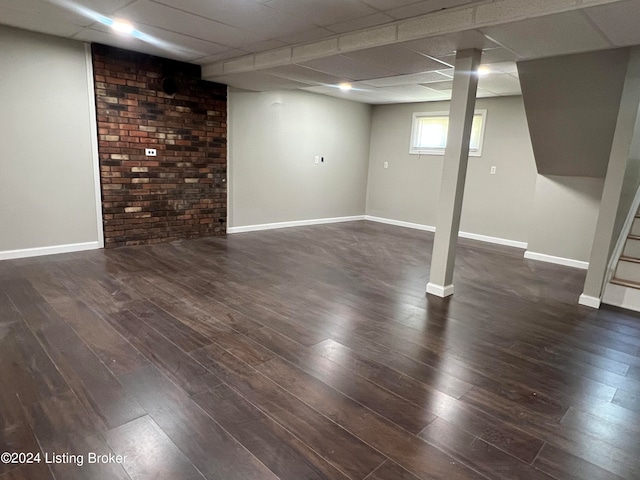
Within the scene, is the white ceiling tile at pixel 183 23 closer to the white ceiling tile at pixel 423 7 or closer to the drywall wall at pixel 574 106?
the white ceiling tile at pixel 423 7

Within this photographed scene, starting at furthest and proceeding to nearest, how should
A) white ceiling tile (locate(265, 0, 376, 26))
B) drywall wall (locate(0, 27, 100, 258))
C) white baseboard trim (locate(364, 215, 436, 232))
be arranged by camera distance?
white baseboard trim (locate(364, 215, 436, 232))
drywall wall (locate(0, 27, 100, 258))
white ceiling tile (locate(265, 0, 376, 26))

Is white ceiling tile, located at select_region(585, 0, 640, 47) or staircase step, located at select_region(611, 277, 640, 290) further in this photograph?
staircase step, located at select_region(611, 277, 640, 290)

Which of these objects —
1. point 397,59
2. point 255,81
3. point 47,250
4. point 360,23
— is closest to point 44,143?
point 47,250

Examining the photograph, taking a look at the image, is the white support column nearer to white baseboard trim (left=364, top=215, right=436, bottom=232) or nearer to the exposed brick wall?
the exposed brick wall

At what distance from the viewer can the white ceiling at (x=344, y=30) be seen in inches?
106

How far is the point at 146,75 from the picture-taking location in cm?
500

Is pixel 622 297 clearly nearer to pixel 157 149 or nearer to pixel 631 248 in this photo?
pixel 631 248

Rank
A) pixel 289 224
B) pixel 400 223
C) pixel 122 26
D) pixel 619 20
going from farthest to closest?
pixel 400 223
pixel 289 224
pixel 122 26
pixel 619 20

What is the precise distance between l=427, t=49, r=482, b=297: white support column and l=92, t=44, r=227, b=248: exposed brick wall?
3.68 metres

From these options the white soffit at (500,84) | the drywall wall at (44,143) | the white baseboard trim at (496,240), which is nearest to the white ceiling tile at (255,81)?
the drywall wall at (44,143)

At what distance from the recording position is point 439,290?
A: 3893 millimetres

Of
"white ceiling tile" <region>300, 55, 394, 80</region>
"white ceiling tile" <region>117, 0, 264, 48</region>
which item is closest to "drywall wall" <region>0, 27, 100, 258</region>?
"white ceiling tile" <region>117, 0, 264, 48</region>

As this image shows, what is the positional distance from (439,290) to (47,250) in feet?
15.0

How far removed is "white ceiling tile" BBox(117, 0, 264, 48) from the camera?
3260mm
